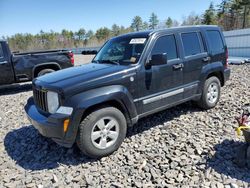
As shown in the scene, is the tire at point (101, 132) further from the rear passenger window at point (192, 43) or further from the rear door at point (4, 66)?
the rear door at point (4, 66)

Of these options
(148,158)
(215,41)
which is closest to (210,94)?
(215,41)

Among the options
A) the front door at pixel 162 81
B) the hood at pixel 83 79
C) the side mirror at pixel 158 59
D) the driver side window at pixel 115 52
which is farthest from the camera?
the driver side window at pixel 115 52

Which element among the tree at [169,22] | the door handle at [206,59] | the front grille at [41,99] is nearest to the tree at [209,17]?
the tree at [169,22]

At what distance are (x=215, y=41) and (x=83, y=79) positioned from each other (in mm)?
3565

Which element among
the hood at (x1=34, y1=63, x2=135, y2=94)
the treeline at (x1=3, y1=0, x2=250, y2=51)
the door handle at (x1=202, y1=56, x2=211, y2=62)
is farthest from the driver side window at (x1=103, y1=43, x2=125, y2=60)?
the treeline at (x1=3, y1=0, x2=250, y2=51)

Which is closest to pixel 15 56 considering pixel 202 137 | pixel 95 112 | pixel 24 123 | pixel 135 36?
pixel 24 123

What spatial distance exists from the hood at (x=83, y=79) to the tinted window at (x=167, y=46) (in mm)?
791

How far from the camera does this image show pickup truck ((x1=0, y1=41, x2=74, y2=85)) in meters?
8.51

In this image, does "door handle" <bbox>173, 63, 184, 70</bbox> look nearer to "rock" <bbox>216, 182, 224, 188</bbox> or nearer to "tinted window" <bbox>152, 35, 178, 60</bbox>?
"tinted window" <bbox>152, 35, 178, 60</bbox>

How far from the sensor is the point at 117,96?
377 cm

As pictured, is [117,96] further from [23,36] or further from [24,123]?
[23,36]

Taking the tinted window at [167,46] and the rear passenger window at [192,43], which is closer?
the tinted window at [167,46]

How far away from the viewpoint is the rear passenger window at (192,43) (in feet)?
16.1

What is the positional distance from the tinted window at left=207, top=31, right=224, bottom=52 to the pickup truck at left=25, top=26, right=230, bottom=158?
3cm
